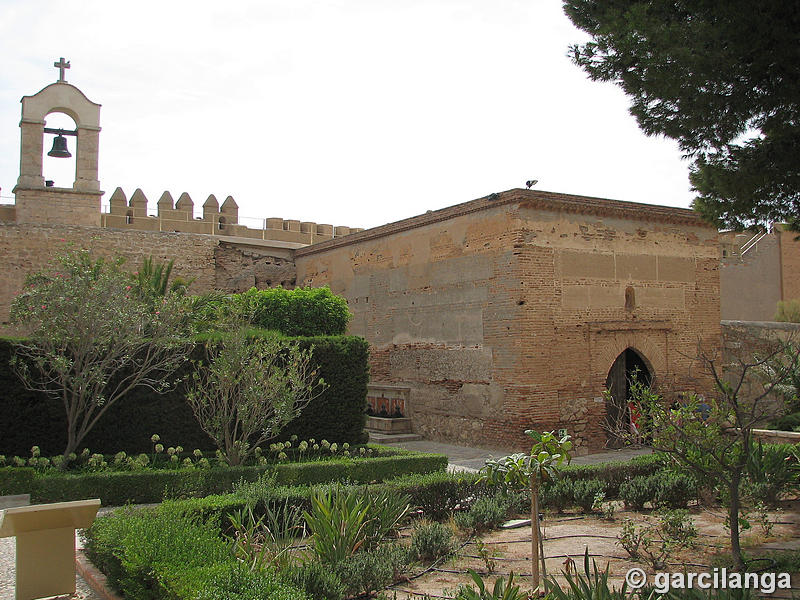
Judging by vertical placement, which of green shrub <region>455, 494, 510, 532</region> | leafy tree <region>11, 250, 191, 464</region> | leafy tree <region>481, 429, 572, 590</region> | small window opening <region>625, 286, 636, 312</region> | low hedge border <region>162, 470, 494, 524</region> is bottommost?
green shrub <region>455, 494, 510, 532</region>

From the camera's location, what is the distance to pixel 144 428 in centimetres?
1266

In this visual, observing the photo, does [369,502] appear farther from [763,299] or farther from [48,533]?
[763,299]

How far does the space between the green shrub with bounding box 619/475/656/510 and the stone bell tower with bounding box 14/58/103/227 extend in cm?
1508

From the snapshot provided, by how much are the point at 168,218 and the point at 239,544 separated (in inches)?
687

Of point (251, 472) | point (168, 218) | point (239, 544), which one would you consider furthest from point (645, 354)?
point (168, 218)

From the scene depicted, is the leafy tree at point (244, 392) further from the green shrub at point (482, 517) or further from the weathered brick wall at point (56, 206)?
the weathered brick wall at point (56, 206)

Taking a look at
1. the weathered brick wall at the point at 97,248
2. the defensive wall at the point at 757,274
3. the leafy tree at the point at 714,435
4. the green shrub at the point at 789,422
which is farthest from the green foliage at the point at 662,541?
the defensive wall at the point at 757,274

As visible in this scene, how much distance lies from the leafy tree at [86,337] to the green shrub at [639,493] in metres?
7.53

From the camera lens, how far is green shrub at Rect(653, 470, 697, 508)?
8586mm

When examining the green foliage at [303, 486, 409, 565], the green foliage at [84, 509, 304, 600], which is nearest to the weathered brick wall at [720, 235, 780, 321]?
the green foliage at [303, 486, 409, 565]

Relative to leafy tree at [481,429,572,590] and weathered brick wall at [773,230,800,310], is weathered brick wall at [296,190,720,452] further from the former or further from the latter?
weathered brick wall at [773,230,800,310]

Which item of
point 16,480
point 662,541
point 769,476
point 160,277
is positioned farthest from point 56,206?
point 769,476

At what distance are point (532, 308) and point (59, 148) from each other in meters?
12.0

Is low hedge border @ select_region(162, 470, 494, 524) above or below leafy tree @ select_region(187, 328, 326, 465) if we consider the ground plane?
below
